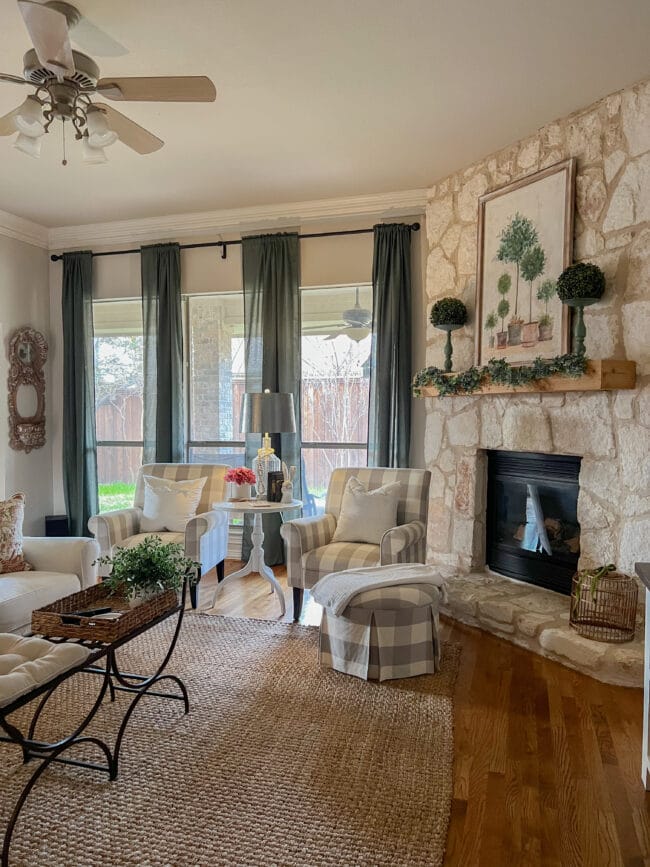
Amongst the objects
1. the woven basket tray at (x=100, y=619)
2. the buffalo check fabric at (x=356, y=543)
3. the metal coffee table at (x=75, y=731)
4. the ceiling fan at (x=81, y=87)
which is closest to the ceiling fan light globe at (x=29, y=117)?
the ceiling fan at (x=81, y=87)

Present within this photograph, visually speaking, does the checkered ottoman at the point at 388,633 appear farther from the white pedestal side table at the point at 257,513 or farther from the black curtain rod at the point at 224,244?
the black curtain rod at the point at 224,244

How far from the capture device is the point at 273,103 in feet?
10.9

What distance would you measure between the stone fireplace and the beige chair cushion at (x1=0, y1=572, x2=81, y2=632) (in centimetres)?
232

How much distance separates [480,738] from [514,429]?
6.68ft

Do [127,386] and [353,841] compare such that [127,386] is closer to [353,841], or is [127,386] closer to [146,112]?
[146,112]

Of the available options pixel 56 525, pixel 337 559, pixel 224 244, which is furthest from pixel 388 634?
pixel 56 525

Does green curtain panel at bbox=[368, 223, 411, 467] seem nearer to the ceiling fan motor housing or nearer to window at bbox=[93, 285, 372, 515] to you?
window at bbox=[93, 285, 372, 515]

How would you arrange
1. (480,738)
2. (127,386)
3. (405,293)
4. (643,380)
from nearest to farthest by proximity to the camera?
(480,738), (643,380), (405,293), (127,386)

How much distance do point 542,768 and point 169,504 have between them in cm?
282

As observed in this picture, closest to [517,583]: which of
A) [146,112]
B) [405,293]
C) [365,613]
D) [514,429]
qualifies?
[514,429]

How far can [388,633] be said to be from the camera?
2928mm

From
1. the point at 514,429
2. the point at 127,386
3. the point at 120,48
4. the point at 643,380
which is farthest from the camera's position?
the point at 127,386

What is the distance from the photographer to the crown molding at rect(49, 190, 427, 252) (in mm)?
4781

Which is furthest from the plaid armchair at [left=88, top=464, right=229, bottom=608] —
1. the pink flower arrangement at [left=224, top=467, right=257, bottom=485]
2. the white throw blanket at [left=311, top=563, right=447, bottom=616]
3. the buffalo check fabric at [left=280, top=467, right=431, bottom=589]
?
the white throw blanket at [left=311, top=563, right=447, bottom=616]
